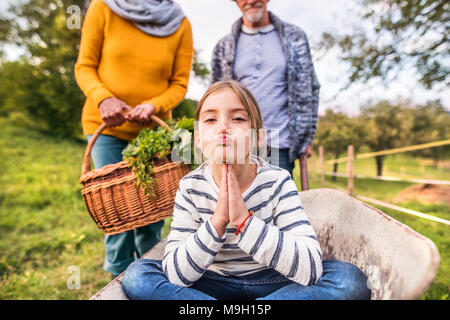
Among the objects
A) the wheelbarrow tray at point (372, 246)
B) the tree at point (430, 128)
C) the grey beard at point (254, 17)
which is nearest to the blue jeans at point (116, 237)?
the wheelbarrow tray at point (372, 246)

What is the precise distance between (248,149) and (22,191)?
605 centimetres

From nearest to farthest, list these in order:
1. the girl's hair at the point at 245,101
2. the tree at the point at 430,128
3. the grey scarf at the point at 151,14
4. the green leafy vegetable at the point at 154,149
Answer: the girl's hair at the point at 245,101 < the green leafy vegetable at the point at 154,149 < the grey scarf at the point at 151,14 < the tree at the point at 430,128

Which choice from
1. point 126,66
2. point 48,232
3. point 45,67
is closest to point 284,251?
point 126,66

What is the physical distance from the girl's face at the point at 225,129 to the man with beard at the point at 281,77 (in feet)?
2.95

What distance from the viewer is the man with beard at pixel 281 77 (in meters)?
2.08

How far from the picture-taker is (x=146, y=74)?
191 cm

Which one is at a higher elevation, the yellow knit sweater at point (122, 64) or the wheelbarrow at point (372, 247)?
the yellow knit sweater at point (122, 64)

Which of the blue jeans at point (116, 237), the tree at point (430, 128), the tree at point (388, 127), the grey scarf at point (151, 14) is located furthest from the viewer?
the tree at point (430, 128)

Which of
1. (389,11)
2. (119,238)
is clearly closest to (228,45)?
(119,238)

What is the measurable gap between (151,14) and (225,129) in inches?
46.5

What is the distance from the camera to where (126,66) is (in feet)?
6.12

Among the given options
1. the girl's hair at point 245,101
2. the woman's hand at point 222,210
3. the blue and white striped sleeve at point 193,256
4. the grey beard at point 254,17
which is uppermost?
the grey beard at point 254,17

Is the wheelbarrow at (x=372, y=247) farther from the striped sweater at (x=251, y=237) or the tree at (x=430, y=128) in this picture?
the tree at (x=430, y=128)
